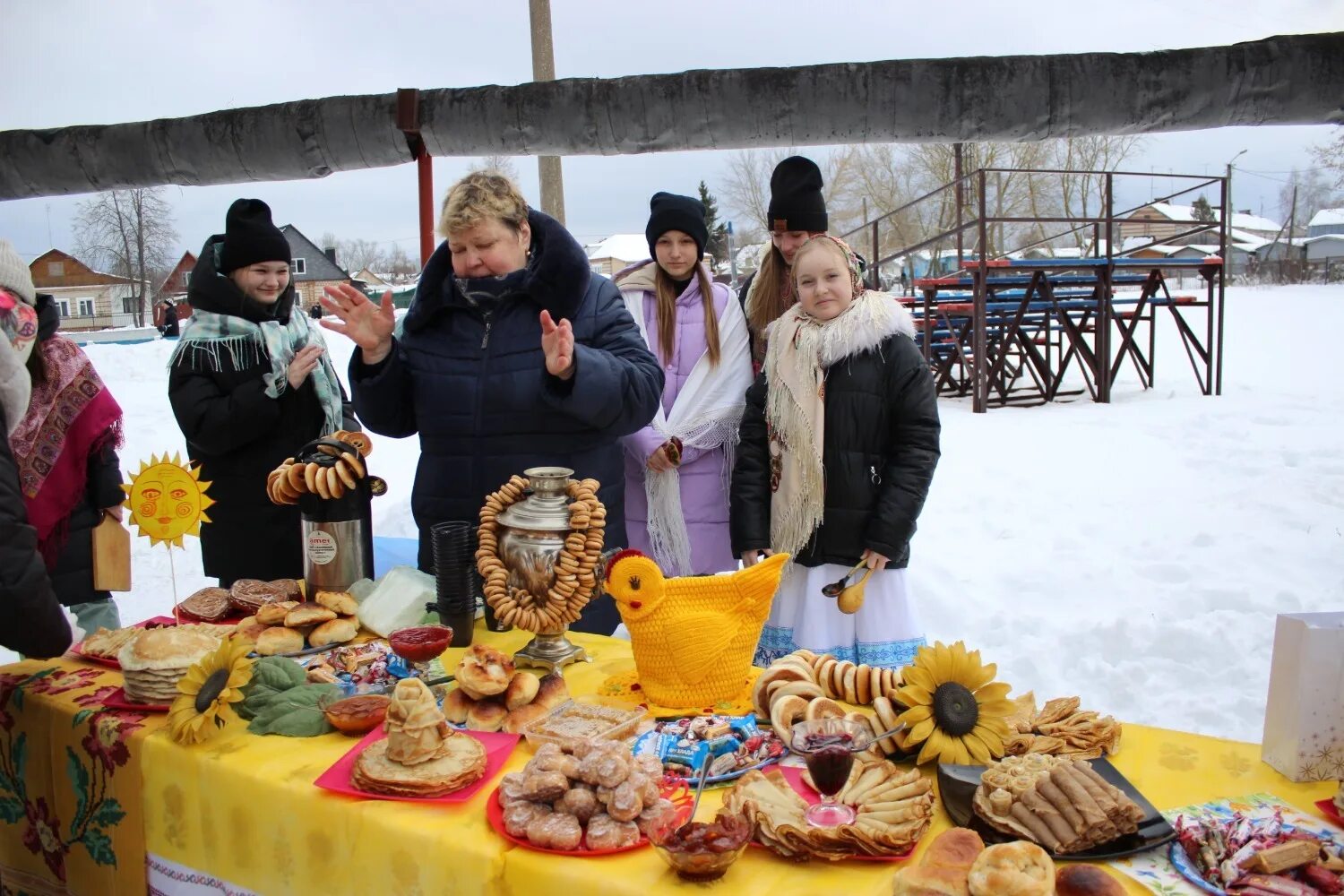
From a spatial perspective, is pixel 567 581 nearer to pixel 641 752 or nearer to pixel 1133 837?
pixel 641 752

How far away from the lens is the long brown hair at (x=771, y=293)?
115 inches

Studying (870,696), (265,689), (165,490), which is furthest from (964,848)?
(165,490)

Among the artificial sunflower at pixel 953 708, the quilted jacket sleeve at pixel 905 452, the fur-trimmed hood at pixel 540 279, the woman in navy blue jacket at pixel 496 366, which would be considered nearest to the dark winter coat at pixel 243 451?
the woman in navy blue jacket at pixel 496 366

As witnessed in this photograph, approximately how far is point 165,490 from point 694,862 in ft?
5.10

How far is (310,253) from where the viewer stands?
1190 inches

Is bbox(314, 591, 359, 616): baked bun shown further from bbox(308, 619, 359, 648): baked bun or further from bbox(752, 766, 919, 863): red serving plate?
bbox(752, 766, 919, 863): red serving plate

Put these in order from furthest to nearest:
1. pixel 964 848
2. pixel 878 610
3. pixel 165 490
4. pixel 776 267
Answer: pixel 776 267
pixel 878 610
pixel 165 490
pixel 964 848

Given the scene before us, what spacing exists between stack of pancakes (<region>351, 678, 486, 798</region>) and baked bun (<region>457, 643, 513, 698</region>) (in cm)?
13

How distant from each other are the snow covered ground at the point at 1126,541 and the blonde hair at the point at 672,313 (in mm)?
1976

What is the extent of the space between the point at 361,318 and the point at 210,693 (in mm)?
997

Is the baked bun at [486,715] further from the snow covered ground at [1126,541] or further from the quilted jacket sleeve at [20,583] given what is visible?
the snow covered ground at [1126,541]

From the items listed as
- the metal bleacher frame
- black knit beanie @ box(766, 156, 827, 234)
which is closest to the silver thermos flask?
black knit beanie @ box(766, 156, 827, 234)

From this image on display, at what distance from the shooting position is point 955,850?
1.12 m

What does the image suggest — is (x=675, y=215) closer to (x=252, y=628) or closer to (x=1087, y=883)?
(x=252, y=628)
